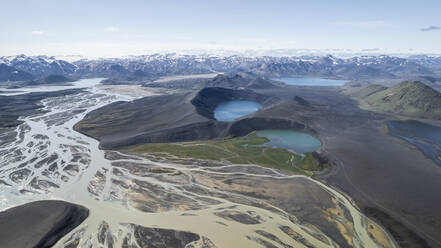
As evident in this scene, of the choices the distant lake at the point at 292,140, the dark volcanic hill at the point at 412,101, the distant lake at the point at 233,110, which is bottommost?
the distant lake at the point at 233,110

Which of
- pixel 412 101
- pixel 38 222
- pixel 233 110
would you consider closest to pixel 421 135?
pixel 412 101

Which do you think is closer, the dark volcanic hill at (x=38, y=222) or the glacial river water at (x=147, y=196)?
the dark volcanic hill at (x=38, y=222)

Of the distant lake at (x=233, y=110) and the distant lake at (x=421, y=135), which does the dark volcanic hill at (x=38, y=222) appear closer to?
the distant lake at (x=233, y=110)

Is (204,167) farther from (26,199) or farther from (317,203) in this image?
(26,199)

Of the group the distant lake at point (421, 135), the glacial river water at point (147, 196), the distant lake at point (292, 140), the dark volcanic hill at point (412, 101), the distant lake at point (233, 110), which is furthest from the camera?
the distant lake at point (233, 110)

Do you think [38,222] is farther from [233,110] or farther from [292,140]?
[233,110]

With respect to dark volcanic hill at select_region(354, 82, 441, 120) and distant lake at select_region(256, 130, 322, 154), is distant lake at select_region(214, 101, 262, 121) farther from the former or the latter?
dark volcanic hill at select_region(354, 82, 441, 120)

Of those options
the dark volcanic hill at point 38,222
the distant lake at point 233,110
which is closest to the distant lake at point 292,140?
the distant lake at point 233,110
